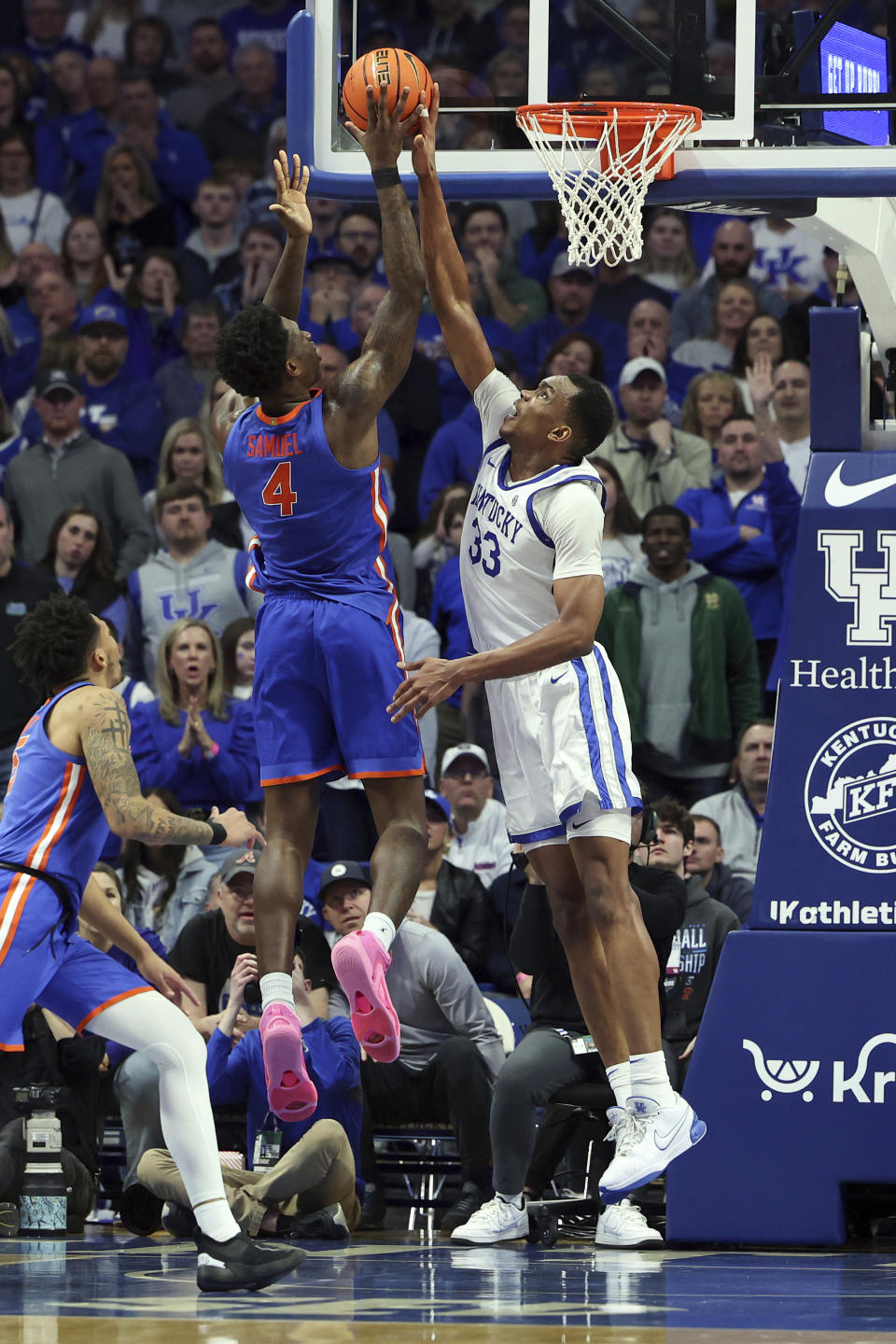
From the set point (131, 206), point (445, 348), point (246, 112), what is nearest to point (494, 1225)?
point (445, 348)

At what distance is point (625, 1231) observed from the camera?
8266 millimetres

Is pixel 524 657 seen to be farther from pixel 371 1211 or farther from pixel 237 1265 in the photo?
pixel 371 1211

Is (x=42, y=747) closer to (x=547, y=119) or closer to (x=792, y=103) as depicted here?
(x=547, y=119)

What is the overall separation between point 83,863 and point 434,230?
261 centimetres

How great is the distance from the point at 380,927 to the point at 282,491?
156cm

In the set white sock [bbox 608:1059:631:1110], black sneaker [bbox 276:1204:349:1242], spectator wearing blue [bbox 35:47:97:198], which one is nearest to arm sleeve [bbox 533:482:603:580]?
white sock [bbox 608:1059:631:1110]

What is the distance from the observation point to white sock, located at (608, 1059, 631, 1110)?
25.0 feet

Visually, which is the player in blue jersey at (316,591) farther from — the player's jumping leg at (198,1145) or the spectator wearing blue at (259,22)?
the spectator wearing blue at (259,22)

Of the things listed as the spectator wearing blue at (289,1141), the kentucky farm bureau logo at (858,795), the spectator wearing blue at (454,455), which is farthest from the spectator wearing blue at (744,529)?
the spectator wearing blue at (289,1141)

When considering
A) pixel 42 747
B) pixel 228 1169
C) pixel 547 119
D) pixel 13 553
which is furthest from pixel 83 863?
pixel 13 553

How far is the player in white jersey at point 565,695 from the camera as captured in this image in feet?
24.5

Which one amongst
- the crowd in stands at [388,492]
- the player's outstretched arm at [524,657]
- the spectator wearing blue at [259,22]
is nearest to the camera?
the player's outstretched arm at [524,657]

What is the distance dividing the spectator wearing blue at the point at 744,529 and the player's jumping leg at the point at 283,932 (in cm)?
519

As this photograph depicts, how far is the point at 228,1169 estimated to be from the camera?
357 inches
